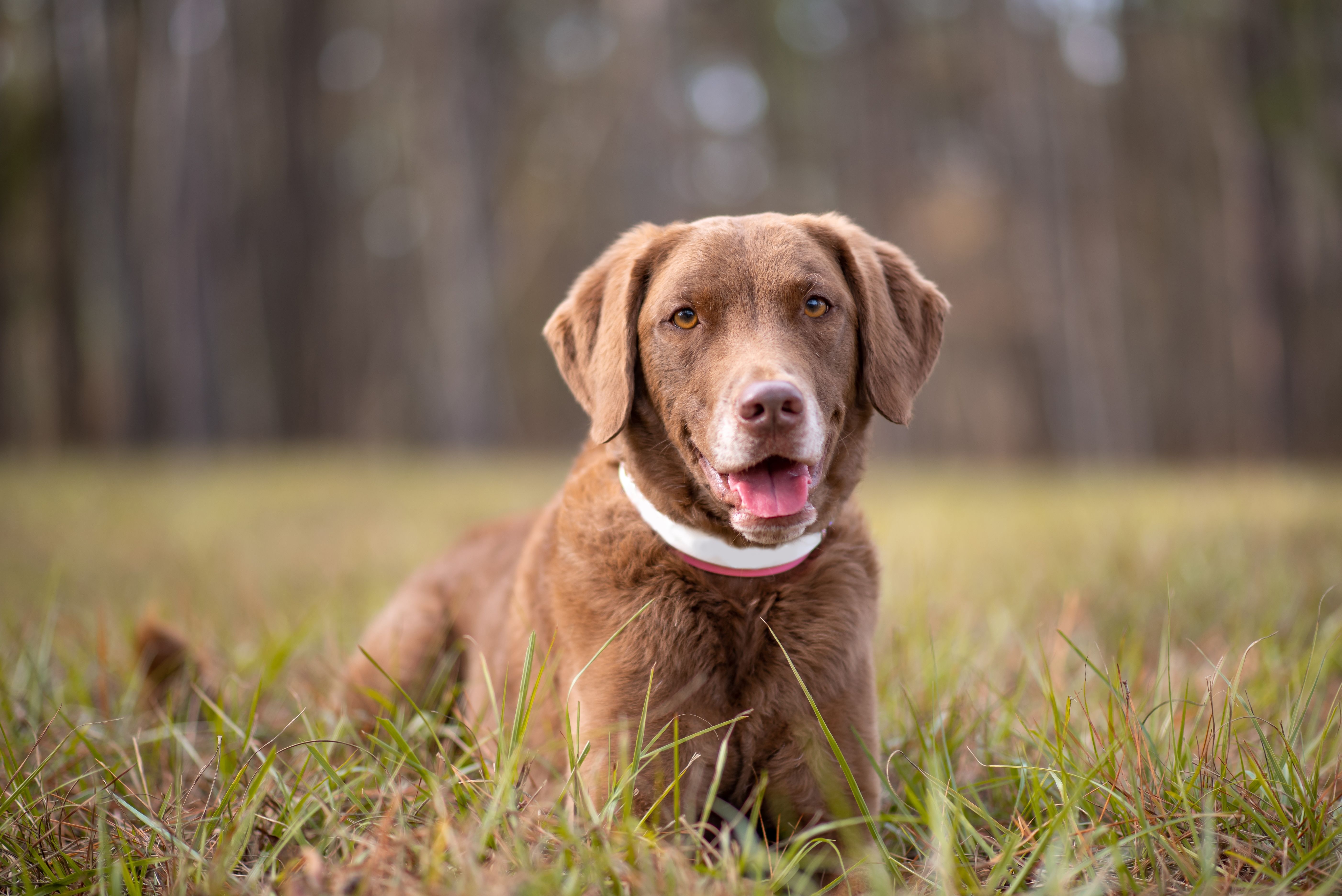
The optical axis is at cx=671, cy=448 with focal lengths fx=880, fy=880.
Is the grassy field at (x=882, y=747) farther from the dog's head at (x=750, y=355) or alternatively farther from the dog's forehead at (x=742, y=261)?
the dog's forehead at (x=742, y=261)

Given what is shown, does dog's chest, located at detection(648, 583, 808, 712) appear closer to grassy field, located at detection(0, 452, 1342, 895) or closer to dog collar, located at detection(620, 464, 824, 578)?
dog collar, located at detection(620, 464, 824, 578)

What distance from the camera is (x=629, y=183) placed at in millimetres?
14211

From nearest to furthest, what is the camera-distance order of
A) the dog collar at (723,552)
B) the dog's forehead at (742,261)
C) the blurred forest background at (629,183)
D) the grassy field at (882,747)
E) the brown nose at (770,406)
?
1. the grassy field at (882,747)
2. the brown nose at (770,406)
3. the dog collar at (723,552)
4. the dog's forehead at (742,261)
5. the blurred forest background at (629,183)

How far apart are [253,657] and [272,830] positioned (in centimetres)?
149

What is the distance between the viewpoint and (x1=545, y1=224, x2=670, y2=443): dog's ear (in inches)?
96.8

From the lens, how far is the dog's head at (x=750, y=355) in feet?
7.23

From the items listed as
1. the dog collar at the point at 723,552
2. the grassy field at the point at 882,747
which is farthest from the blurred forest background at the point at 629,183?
the dog collar at the point at 723,552

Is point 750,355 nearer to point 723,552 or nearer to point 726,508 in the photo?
point 726,508

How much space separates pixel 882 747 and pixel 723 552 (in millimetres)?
877

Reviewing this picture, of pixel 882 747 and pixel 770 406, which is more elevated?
pixel 770 406

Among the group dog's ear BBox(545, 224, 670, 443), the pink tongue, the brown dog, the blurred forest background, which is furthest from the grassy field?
the blurred forest background

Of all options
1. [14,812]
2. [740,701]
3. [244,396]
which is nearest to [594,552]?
[740,701]

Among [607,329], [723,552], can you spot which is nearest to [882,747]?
[723,552]

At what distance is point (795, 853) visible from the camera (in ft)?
6.37
